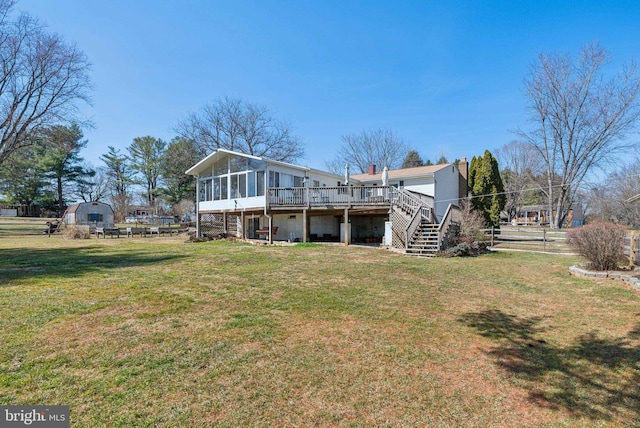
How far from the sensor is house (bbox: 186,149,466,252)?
14938 mm

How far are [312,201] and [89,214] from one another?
29.2 meters

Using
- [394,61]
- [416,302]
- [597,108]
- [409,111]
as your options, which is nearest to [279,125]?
[409,111]

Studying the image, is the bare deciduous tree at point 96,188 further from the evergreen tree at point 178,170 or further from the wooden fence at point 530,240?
the wooden fence at point 530,240

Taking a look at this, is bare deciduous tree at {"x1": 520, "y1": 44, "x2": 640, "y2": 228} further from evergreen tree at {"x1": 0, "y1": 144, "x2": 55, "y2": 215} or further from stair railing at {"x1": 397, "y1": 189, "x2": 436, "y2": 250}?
evergreen tree at {"x1": 0, "y1": 144, "x2": 55, "y2": 215}

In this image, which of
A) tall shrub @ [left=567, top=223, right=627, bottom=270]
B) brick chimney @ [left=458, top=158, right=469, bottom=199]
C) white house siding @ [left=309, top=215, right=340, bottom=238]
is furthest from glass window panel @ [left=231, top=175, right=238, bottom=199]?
brick chimney @ [left=458, top=158, right=469, bottom=199]

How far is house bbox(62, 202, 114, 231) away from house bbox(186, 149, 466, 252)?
17596mm

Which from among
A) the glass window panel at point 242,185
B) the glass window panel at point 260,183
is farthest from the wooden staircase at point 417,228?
the glass window panel at point 242,185

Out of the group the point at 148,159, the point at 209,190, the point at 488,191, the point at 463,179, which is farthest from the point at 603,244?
the point at 148,159

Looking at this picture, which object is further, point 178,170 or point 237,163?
point 178,170

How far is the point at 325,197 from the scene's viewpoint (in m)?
17.3

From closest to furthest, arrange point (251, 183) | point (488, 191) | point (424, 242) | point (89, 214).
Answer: point (424, 242) → point (251, 183) → point (488, 191) → point (89, 214)

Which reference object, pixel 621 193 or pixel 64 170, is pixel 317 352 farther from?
pixel 64 170

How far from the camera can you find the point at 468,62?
58.4 feet

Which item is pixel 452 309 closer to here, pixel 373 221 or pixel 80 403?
pixel 80 403
